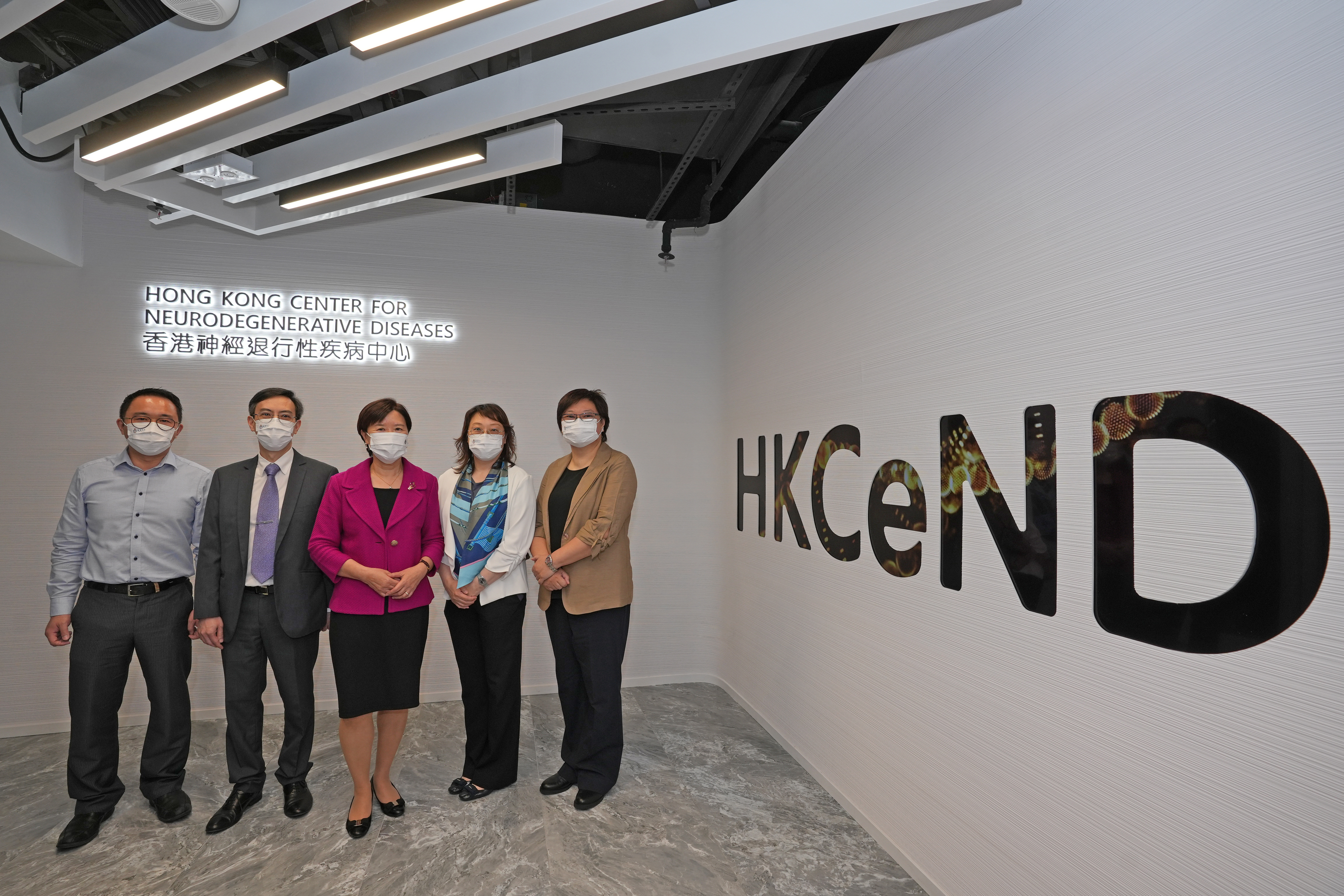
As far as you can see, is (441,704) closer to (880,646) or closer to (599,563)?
(599,563)

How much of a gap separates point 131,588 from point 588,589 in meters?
1.79

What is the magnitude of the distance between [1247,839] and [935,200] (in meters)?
1.87

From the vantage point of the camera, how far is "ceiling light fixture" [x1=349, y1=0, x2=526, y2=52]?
197 centimetres

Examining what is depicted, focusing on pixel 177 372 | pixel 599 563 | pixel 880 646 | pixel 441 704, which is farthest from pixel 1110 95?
pixel 177 372

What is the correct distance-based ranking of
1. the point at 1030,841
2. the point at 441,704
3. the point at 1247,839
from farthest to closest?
the point at 441,704
the point at 1030,841
the point at 1247,839

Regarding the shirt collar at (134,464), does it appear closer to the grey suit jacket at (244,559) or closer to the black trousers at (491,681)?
the grey suit jacket at (244,559)

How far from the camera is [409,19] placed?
6.56ft

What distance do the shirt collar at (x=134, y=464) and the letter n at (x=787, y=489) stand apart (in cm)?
272

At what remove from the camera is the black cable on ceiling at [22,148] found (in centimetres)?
308

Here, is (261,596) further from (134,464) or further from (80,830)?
(80,830)

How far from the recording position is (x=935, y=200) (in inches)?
91.4

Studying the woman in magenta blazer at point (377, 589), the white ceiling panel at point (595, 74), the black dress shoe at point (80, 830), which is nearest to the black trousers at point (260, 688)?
the woman in magenta blazer at point (377, 589)

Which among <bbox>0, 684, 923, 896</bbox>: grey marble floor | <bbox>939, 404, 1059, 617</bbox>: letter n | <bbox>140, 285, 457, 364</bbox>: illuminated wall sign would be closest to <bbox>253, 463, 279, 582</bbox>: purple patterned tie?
<bbox>0, 684, 923, 896</bbox>: grey marble floor

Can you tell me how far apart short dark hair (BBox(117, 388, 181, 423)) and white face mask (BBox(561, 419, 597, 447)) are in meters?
Answer: 1.56
